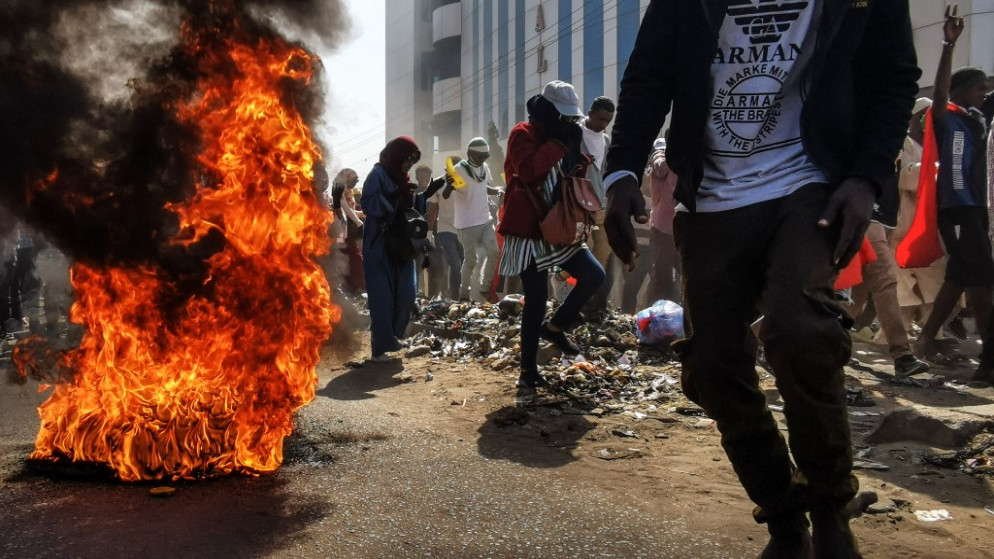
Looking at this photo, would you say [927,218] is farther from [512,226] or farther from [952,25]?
[512,226]

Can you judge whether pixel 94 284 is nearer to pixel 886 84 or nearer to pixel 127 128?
pixel 127 128

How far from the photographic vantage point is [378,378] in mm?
7539

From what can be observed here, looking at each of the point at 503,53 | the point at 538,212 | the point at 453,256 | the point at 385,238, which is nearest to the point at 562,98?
the point at 538,212

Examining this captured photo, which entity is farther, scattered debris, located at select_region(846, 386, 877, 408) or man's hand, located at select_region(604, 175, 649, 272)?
scattered debris, located at select_region(846, 386, 877, 408)

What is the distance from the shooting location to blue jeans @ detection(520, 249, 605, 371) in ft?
20.6

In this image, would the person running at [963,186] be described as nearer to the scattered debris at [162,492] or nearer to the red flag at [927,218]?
the red flag at [927,218]

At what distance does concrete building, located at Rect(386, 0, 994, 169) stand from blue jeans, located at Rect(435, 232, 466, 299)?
1015cm

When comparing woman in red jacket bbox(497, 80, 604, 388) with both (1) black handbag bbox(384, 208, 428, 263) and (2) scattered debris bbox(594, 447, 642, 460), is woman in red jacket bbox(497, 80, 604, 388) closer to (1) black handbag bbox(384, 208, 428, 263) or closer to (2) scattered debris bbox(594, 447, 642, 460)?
(2) scattered debris bbox(594, 447, 642, 460)

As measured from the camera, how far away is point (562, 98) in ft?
20.6

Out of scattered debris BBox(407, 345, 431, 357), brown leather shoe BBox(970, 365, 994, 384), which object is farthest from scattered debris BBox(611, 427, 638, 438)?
scattered debris BBox(407, 345, 431, 357)

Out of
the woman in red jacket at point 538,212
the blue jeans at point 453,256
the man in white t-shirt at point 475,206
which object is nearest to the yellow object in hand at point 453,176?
the man in white t-shirt at point 475,206

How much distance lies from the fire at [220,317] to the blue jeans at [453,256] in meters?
8.18

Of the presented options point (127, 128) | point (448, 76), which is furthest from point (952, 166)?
point (448, 76)

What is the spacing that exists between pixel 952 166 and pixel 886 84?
15.8ft
